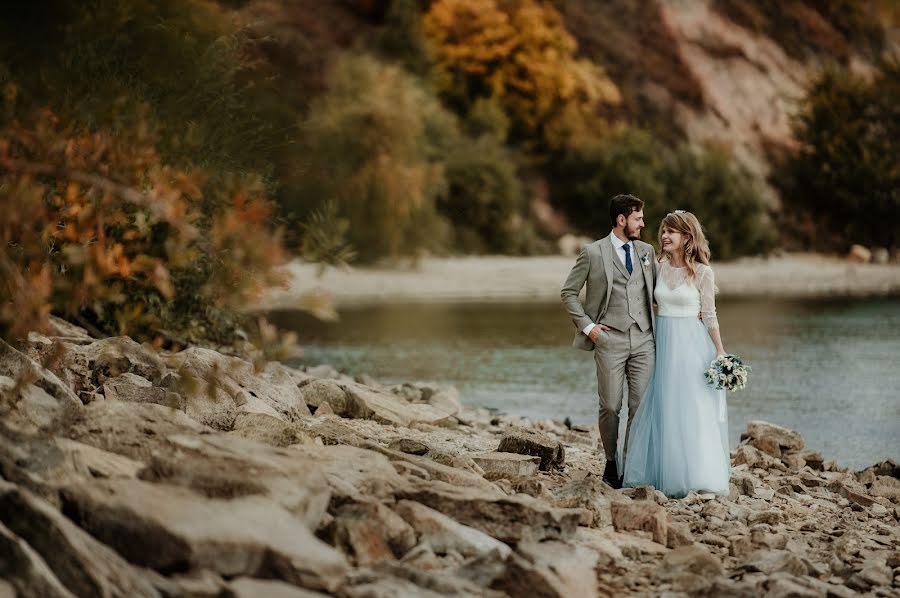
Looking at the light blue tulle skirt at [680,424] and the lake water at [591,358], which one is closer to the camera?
the light blue tulle skirt at [680,424]

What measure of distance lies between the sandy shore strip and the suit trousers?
21220mm

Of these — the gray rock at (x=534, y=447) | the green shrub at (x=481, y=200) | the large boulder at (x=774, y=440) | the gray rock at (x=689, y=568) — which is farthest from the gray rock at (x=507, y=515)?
the green shrub at (x=481, y=200)

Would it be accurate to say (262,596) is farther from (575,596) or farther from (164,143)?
(164,143)

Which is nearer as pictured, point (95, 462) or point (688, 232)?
point (95, 462)

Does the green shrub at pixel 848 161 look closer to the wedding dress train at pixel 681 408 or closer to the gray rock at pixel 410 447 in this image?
the wedding dress train at pixel 681 408

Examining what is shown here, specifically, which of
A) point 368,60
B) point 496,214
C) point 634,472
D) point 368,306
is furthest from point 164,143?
point 496,214

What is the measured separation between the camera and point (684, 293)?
9023 millimetres

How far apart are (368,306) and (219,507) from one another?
25829 mm

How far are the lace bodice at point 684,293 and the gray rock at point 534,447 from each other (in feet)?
4.06

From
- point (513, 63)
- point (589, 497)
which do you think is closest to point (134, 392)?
point (589, 497)

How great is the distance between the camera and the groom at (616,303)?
29.3ft

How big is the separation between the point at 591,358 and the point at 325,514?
15.4 metres

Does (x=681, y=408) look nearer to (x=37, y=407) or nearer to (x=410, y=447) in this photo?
(x=410, y=447)

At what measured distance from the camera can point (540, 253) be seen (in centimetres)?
4316
